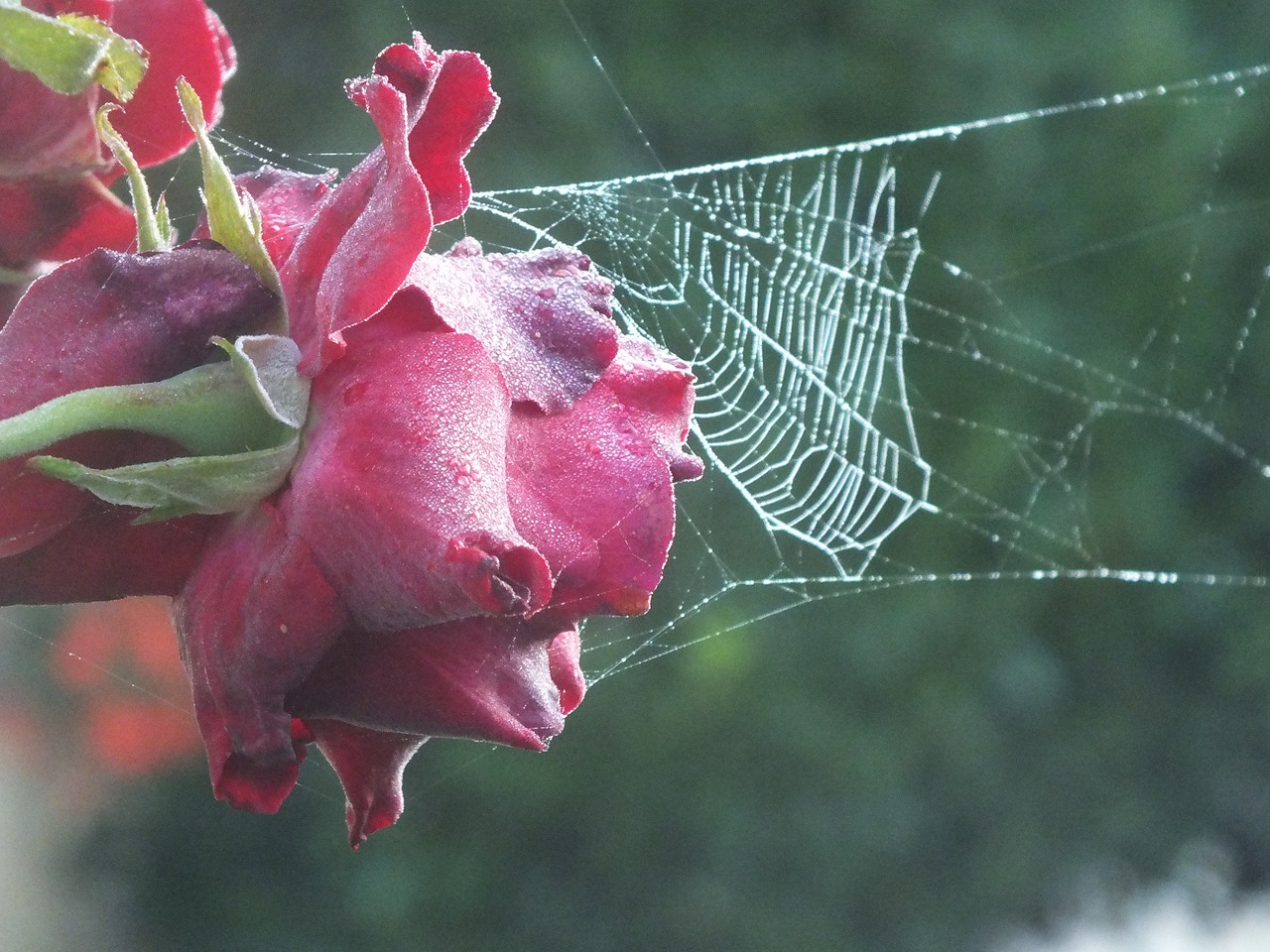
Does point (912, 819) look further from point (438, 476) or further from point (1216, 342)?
point (438, 476)

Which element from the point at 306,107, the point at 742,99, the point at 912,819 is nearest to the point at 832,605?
the point at 912,819

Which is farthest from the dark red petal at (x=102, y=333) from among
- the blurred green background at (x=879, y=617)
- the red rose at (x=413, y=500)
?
the blurred green background at (x=879, y=617)

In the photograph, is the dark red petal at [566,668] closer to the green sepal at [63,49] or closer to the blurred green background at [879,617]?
the green sepal at [63,49]

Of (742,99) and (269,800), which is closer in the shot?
(269,800)

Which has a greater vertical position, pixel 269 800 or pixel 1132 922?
pixel 269 800

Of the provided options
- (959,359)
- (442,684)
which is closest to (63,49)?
(442,684)

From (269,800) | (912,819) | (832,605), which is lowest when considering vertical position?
(912,819)

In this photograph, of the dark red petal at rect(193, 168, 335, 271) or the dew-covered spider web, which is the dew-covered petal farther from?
the dew-covered spider web
